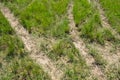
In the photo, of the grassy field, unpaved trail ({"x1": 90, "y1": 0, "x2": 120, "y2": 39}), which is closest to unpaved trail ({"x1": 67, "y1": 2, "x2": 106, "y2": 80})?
the grassy field

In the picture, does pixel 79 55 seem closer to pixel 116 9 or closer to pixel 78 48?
pixel 78 48

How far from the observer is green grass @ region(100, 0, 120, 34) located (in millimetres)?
11055

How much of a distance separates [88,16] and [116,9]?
1385mm

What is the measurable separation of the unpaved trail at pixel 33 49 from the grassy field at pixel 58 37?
0.17m

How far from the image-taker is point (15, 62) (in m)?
8.80

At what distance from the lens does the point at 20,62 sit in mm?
8820

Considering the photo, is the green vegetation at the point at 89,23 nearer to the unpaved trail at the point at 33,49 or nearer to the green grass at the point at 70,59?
the green grass at the point at 70,59

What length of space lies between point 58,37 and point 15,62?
2.10 metres

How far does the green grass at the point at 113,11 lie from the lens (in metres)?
11.1

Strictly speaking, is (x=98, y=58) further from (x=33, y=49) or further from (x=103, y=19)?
(x=103, y=19)

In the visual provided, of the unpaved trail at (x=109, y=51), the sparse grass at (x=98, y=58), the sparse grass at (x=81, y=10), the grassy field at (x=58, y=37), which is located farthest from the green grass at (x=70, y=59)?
the sparse grass at (x=81, y=10)

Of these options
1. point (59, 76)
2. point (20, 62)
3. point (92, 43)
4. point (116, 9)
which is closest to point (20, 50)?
point (20, 62)

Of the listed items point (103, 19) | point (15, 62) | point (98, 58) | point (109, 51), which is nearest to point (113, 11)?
point (103, 19)

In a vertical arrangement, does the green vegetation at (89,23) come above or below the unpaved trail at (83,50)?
above
